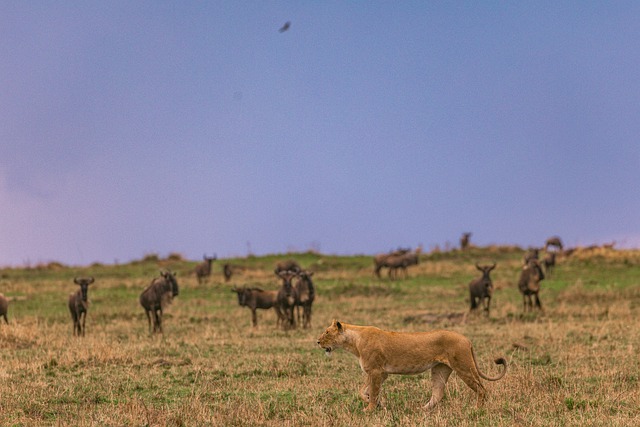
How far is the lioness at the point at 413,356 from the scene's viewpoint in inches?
363

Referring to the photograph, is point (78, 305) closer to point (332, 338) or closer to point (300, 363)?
point (300, 363)

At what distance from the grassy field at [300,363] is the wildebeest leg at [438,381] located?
0.21m

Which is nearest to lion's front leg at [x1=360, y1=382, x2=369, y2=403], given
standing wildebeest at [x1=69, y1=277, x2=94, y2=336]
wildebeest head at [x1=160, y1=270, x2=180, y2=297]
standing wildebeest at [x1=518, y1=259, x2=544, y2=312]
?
standing wildebeest at [x1=69, y1=277, x2=94, y2=336]

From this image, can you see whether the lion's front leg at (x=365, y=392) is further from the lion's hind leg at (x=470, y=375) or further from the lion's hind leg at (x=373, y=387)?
the lion's hind leg at (x=470, y=375)

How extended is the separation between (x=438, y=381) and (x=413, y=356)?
0.58 metres

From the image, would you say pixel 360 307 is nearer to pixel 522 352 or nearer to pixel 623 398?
pixel 522 352

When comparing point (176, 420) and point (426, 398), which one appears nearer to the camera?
point (176, 420)

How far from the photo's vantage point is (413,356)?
928cm

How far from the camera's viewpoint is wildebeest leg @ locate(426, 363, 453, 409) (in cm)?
948

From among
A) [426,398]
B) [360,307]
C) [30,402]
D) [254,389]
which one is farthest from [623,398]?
[360,307]

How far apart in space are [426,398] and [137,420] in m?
3.86

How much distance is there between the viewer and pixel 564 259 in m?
44.7

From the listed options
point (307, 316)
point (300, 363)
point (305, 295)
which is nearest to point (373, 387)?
point (300, 363)

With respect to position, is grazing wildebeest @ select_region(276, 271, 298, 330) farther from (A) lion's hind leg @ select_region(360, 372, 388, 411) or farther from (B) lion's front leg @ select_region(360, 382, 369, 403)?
(A) lion's hind leg @ select_region(360, 372, 388, 411)
